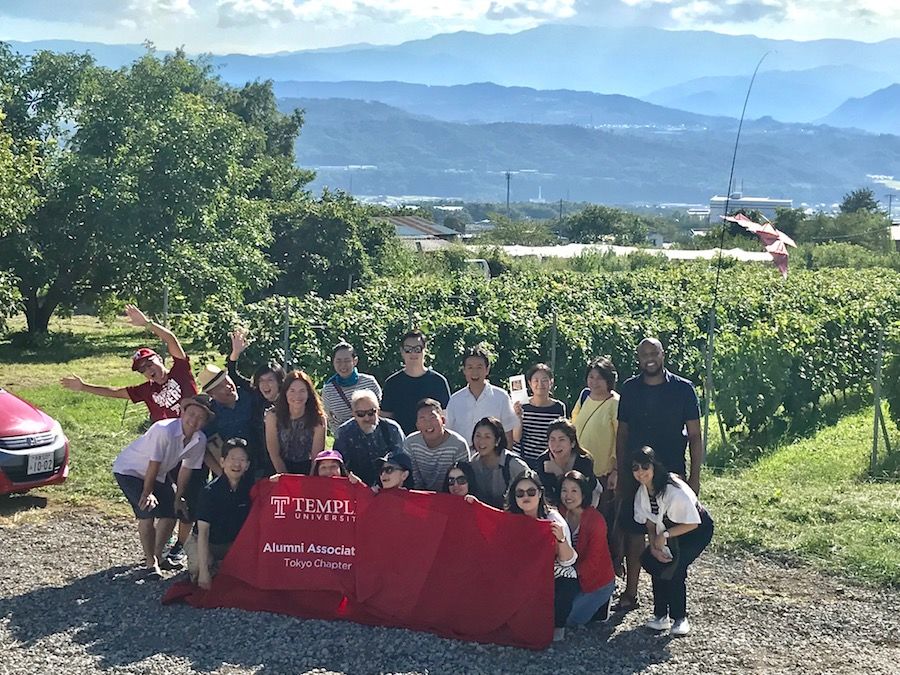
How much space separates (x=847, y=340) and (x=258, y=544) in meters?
13.1

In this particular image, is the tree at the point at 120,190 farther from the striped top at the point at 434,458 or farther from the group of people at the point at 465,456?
the striped top at the point at 434,458

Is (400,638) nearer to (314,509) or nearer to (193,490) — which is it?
→ (314,509)

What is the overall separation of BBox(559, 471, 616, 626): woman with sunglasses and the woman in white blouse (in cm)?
28

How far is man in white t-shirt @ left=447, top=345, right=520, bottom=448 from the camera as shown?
769 cm

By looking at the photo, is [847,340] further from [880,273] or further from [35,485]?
[880,273]

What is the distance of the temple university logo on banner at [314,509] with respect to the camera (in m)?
6.96

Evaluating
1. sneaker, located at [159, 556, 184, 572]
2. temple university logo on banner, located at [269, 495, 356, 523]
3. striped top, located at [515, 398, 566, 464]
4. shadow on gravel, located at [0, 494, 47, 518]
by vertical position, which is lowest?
shadow on gravel, located at [0, 494, 47, 518]

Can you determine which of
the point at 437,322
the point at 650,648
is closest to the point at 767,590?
the point at 650,648

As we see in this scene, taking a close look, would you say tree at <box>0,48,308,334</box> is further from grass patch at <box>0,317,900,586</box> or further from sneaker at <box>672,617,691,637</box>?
sneaker at <box>672,617,691,637</box>

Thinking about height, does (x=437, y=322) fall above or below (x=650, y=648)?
above

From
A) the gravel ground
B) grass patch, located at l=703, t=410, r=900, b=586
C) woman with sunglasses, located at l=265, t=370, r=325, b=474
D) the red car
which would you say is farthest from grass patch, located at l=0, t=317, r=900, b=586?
woman with sunglasses, located at l=265, t=370, r=325, b=474

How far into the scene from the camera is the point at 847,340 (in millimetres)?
17656

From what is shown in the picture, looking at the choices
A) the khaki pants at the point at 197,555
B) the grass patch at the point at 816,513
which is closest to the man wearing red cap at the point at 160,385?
the khaki pants at the point at 197,555

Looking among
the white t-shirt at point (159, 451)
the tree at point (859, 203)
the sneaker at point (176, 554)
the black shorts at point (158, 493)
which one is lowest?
the sneaker at point (176, 554)
